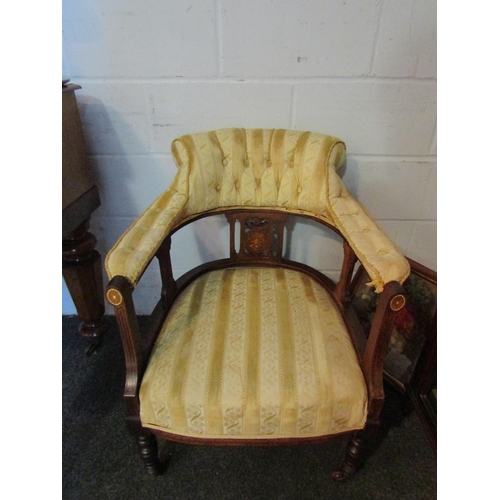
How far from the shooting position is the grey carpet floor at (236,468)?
102 cm

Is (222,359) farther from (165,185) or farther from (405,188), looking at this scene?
(405,188)

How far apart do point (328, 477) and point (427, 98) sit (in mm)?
1225

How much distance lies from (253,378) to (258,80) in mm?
889

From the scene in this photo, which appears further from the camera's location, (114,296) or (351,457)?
(351,457)

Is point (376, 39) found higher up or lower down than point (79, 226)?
higher up

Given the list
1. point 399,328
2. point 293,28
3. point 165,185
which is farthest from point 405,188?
point 165,185

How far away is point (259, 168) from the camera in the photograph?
1067 mm

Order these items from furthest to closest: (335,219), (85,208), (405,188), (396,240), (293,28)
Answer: (396,240), (405,188), (85,208), (293,28), (335,219)

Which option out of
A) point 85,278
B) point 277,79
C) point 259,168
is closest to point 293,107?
point 277,79

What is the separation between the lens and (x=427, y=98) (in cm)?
114

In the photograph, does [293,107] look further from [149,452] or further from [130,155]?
[149,452]

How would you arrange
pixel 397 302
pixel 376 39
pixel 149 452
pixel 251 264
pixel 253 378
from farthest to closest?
1. pixel 251 264
2. pixel 376 39
3. pixel 149 452
4. pixel 253 378
5. pixel 397 302

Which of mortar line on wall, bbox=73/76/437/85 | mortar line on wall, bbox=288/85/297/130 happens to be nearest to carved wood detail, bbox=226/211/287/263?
mortar line on wall, bbox=288/85/297/130

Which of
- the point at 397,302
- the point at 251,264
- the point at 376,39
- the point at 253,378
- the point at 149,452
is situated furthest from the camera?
the point at 251,264
